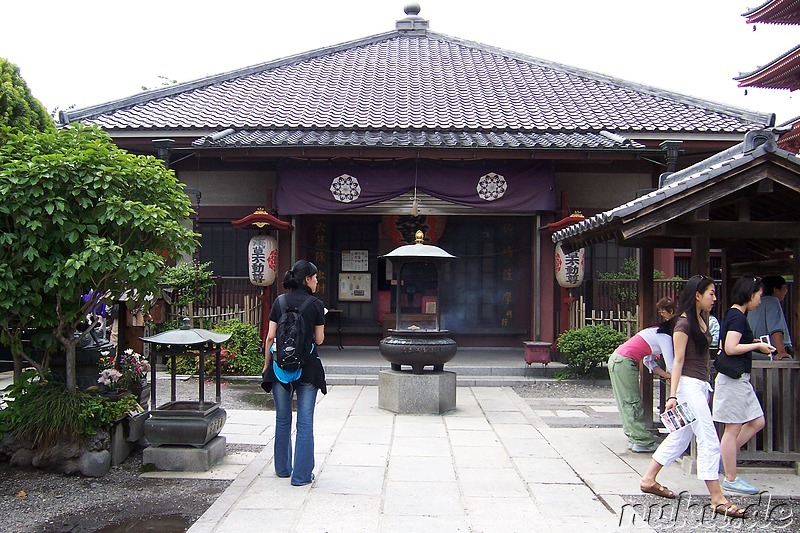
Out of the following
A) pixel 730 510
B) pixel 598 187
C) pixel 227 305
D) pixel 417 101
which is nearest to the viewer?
pixel 730 510

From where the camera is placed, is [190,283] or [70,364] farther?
[190,283]

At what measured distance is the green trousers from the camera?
762 centimetres

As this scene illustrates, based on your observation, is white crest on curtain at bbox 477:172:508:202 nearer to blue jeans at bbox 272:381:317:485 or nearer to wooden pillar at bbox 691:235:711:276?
wooden pillar at bbox 691:235:711:276

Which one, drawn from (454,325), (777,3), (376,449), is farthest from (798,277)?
(777,3)

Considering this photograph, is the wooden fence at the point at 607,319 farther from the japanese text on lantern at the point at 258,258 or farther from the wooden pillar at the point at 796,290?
the japanese text on lantern at the point at 258,258

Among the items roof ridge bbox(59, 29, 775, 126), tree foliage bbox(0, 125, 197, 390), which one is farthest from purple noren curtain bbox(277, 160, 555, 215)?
tree foliage bbox(0, 125, 197, 390)

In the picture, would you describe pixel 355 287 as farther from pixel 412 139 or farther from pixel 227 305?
pixel 412 139

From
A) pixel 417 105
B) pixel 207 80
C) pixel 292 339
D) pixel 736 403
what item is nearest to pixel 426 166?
pixel 417 105

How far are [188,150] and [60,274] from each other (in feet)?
23.4

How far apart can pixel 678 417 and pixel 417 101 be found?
11.6m

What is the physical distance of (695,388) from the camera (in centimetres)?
572

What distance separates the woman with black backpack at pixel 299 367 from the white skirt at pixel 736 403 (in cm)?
364

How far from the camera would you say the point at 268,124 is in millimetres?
13875

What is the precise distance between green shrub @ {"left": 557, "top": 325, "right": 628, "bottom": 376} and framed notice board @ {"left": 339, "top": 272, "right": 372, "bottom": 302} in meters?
5.10
